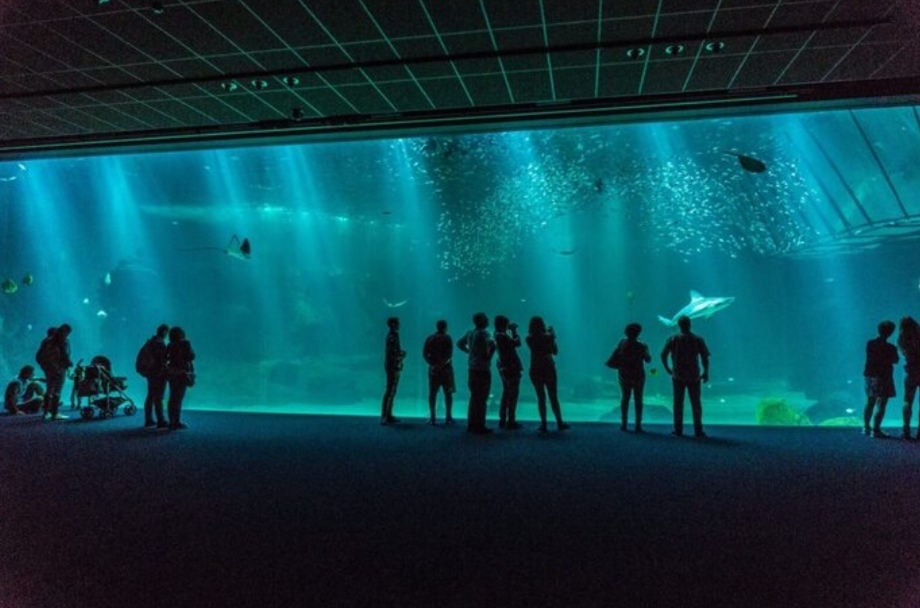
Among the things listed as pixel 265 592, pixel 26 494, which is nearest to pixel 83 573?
pixel 265 592

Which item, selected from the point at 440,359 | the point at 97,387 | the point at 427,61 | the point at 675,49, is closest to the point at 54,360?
the point at 97,387

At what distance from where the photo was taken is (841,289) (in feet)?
163

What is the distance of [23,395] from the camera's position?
476 inches

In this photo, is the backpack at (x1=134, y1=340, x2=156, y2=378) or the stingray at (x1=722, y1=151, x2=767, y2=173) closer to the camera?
the backpack at (x1=134, y1=340, x2=156, y2=378)

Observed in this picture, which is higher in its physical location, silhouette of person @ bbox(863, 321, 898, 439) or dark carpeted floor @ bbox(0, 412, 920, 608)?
silhouette of person @ bbox(863, 321, 898, 439)

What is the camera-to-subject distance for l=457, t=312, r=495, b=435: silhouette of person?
8.82 metres

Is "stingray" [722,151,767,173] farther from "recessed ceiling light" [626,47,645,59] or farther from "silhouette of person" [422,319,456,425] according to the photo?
"silhouette of person" [422,319,456,425]

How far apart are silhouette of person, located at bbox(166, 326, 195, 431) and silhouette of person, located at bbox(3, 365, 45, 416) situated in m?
4.37

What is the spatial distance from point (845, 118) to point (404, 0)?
36.8 metres

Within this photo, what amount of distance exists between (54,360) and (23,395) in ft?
9.97

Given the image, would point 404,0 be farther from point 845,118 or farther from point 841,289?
point 841,289

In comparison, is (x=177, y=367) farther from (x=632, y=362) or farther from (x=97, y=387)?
(x=632, y=362)

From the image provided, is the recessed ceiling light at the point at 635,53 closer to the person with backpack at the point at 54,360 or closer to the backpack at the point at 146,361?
the backpack at the point at 146,361

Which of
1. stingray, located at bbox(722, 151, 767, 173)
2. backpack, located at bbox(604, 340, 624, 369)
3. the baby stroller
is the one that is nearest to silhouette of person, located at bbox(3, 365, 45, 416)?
the baby stroller
